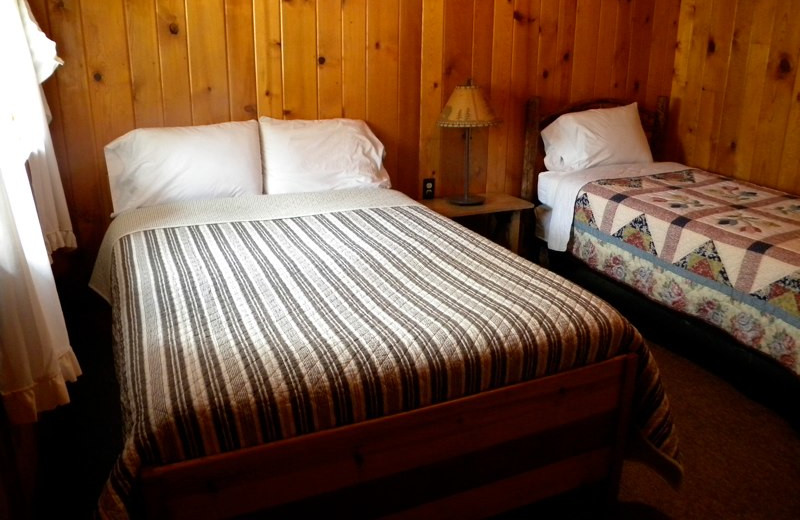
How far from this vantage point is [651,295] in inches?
104

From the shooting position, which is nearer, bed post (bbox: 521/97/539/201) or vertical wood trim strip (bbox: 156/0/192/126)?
vertical wood trim strip (bbox: 156/0/192/126)

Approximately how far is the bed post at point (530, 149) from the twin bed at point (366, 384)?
1.50 metres

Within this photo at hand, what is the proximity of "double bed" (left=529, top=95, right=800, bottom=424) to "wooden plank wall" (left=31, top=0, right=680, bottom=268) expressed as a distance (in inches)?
11.9

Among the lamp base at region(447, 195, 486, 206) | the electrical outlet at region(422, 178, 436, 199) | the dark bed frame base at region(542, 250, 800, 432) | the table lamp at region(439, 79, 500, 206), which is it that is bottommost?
the dark bed frame base at region(542, 250, 800, 432)

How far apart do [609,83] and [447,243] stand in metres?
2.04

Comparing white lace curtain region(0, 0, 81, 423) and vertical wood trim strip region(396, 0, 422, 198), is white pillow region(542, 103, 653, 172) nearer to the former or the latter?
vertical wood trim strip region(396, 0, 422, 198)

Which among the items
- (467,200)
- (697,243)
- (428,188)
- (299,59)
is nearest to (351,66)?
(299,59)

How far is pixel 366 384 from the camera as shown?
1273 mm

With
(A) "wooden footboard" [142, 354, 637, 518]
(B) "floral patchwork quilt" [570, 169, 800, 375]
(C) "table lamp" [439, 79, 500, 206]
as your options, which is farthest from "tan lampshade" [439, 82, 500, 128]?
(A) "wooden footboard" [142, 354, 637, 518]

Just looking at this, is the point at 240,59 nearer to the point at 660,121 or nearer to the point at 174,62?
the point at 174,62

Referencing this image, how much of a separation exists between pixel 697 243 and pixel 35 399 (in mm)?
2279

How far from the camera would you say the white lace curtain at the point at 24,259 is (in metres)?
1.18

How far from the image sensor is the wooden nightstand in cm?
297

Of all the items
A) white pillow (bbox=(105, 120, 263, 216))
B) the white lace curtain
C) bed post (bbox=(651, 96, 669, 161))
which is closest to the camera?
the white lace curtain
